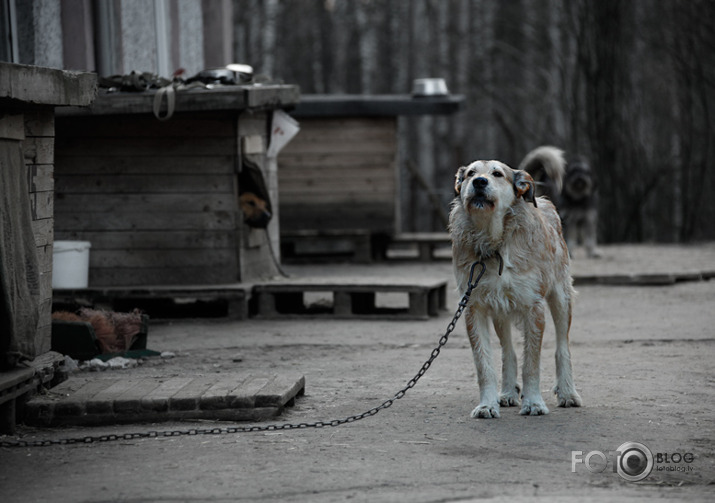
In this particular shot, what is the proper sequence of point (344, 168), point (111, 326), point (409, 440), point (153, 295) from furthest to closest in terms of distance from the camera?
point (344, 168)
point (153, 295)
point (111, 326)
point (409, 440)

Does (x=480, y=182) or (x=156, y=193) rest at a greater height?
(x=480, y=182)

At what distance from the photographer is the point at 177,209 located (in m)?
11.1

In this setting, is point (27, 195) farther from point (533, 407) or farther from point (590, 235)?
point (590, 235)

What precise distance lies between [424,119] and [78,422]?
26567 mm

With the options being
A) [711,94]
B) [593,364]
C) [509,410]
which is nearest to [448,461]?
[509,410]

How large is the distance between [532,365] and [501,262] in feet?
2.19

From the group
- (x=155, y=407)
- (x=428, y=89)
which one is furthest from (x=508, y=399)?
(x=428, y=89)

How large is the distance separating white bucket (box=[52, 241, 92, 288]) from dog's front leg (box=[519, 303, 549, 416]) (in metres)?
5.63

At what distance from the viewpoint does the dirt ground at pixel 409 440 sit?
4887 mm

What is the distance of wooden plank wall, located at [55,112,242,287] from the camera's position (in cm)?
1100

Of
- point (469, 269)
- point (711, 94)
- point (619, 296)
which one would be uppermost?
point (711, 94)

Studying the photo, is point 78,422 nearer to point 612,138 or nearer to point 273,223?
point 273,223

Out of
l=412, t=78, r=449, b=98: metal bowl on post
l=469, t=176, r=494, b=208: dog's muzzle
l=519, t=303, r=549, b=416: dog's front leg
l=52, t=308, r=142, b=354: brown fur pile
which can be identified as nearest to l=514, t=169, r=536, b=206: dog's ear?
l=469, t=176, r=494, b=208: dog's muzzle

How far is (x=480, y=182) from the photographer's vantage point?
6238 mm
